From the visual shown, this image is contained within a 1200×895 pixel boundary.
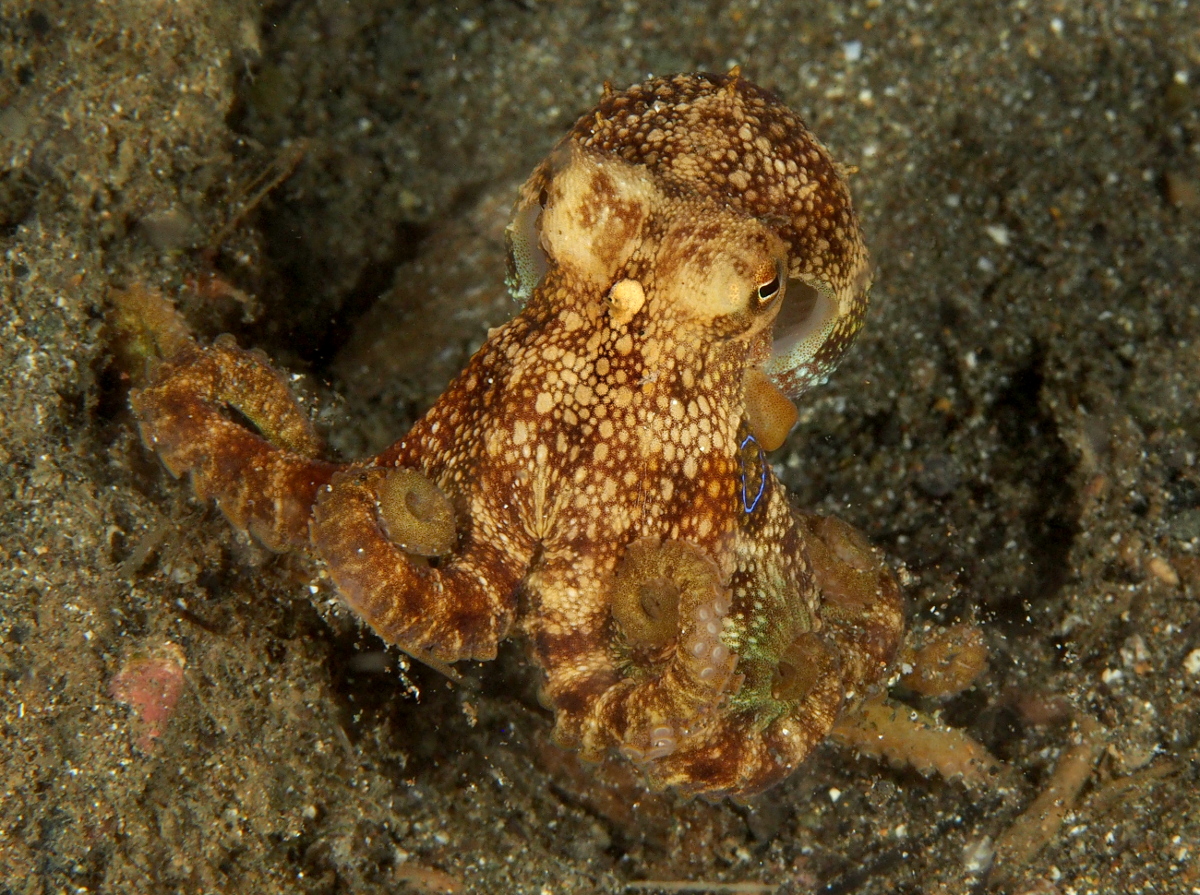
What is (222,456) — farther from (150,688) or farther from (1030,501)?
(1030,501)

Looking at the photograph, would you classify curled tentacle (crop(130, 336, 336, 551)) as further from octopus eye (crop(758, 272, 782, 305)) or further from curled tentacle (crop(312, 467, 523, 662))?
octopus eye (crop(758, 272, 782, 305))

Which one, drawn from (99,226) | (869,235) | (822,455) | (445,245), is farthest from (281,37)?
(822,455)

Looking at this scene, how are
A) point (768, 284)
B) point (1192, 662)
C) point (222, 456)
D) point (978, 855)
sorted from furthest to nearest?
1. point (1192, 662)
2. point (978, 855)
3. point (222, 456)
4. point (768, 284)

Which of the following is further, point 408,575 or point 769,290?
point 769,290

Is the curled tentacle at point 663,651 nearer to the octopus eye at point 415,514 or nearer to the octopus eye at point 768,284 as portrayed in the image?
the octopus eye at point 415,514

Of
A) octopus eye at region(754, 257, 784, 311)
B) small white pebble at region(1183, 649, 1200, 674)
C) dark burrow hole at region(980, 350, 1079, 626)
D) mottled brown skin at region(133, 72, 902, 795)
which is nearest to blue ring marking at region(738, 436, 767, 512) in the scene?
mottled brown skin at region(133, 72, 902, 795)

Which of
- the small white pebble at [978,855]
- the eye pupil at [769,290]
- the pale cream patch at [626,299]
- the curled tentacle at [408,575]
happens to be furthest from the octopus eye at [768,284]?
the small white pebble at [978,855]

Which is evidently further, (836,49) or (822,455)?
(836,49)

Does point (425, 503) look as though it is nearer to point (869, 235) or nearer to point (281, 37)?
point (869, 235)

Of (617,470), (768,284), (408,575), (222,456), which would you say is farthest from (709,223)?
(222,456)
